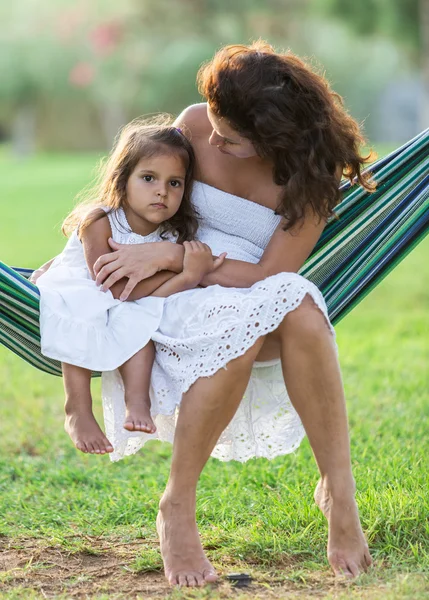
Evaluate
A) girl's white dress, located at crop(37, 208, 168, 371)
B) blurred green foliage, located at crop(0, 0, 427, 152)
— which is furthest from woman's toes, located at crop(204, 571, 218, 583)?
blurred green foliage, located at crop(0, 0, 427, 152)

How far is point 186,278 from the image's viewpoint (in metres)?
2.33

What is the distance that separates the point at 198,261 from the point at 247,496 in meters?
0.86

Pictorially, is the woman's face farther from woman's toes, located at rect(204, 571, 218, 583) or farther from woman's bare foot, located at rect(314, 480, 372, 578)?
woman's toes, located at rect(204, 571, 218, 583)

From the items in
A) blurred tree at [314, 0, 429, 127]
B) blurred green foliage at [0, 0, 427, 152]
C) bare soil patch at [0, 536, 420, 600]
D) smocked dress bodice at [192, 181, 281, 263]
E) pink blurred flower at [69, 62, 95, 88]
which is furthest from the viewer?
pink blurred flower at [69, 62, 95, 88]

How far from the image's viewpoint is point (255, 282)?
7.68 feet

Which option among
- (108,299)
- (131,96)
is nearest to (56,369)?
(108,299)

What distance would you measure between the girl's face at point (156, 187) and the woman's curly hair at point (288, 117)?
19cm

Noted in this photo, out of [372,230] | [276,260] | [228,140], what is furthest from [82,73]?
[276,260]

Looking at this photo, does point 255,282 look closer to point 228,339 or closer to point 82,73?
point 228,339

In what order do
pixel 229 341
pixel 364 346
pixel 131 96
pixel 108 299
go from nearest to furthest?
1. pixel 229 341
2. pixel 108 299
3. pixel 364 346
4. pixel 131 96

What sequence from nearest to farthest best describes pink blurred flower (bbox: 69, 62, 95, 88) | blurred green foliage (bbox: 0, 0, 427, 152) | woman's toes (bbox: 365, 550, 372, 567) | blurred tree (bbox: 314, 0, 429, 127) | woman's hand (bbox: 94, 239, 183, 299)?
woman's toes (bbox: 365, 550, 372, 567), woman's hand (bbox: 94, 239, 183, 299), blurred tree (bbox: 314, 0, 429, 127), blurred green foliage (bbox: 0, 0, 427, 152), pink blurred flower (bbox: 69, 62, 95, 88)

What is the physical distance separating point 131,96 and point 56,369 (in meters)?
22.9

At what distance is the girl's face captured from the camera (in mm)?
2389

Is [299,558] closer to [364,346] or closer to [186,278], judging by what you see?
[186,278]
